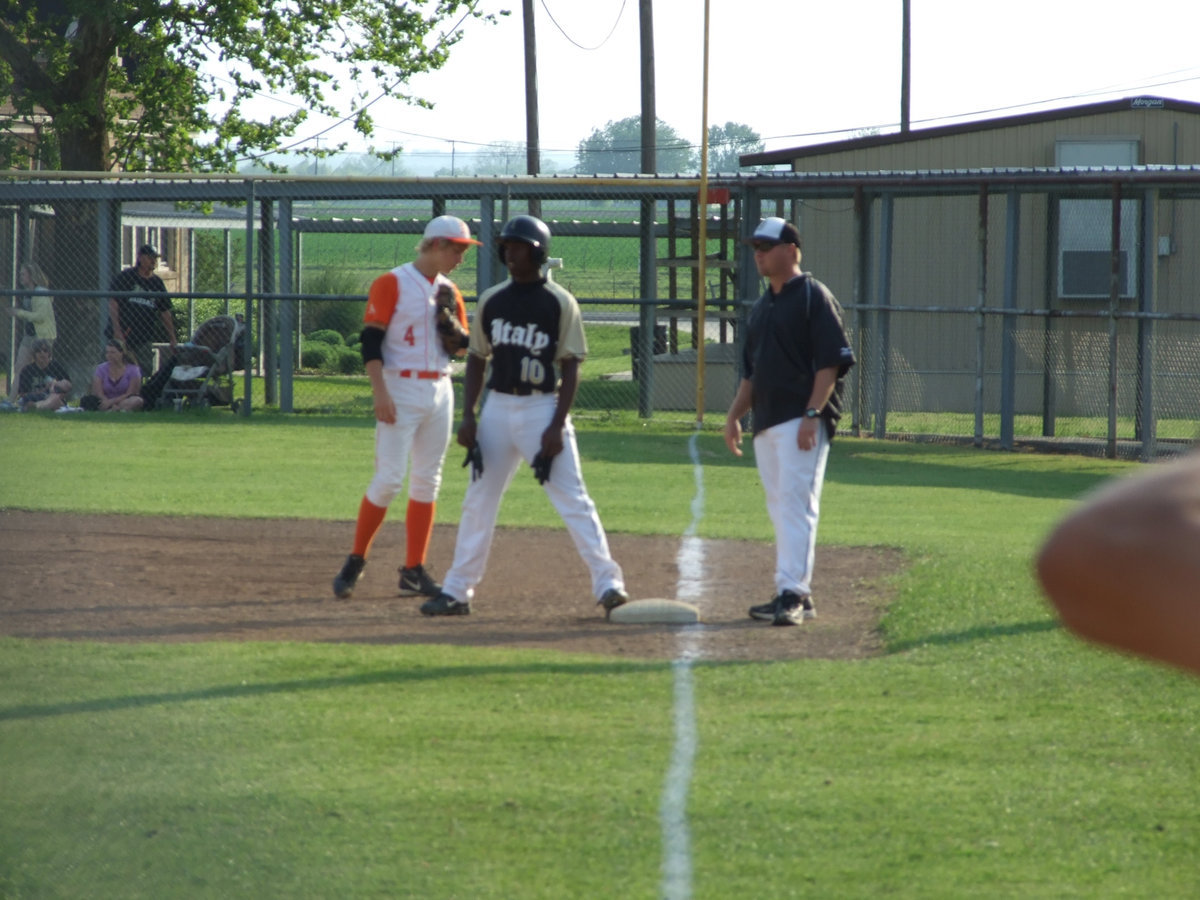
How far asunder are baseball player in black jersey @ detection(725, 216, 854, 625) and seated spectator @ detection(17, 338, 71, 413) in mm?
13143

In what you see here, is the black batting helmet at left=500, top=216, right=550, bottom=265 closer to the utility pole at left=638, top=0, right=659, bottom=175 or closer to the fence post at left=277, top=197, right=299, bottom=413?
the fence post at left=277, top=197, right=299, bottom=413

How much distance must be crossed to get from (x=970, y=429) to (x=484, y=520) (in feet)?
41.8

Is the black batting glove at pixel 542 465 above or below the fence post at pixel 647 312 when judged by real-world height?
below

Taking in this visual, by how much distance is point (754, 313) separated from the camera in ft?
24.4

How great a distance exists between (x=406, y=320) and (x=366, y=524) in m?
1.12

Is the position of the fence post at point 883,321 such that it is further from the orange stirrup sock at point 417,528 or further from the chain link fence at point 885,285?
the orange stirrup sock at point 417,528

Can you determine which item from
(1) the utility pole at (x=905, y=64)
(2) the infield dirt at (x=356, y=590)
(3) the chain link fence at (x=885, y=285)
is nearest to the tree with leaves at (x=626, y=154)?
(1) the utility pole at (x=905, y=64)

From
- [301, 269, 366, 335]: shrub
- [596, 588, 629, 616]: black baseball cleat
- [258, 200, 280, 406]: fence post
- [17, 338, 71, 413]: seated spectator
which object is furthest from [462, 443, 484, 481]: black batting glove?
[301, 269, 366, 335]: shrub

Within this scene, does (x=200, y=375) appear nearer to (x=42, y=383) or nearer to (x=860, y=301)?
(x=42, y=383)

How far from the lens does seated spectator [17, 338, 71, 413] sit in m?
18.0

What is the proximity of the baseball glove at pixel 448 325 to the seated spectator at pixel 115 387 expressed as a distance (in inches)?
453

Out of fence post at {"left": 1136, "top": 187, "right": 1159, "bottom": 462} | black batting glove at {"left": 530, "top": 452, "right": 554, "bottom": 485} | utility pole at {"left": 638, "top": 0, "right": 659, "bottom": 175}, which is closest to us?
black batting glove at {"left": 530, "top": 452, "right": 554, "bottom": 485}

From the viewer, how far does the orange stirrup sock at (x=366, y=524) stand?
7672 mm

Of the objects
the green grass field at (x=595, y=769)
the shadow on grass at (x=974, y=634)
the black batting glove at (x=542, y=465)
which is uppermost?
the black batting glove at (x=542, y=465)
